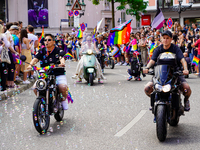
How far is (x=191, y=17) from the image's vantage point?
51.3 metres

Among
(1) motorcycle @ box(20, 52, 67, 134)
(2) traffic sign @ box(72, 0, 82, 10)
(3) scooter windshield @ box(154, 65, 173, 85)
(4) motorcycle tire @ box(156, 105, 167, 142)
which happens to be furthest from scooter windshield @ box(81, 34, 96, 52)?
(2) traffic sign @ box(72, 0, 82, 10)

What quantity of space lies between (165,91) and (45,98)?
2.00 metres

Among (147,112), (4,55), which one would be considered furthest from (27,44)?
(147,112)

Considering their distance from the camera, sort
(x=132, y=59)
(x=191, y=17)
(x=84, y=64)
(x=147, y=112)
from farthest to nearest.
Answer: (x=191, y=17) < (x=132, y=59) < (x=84, y=64) < (x=147, y=112)

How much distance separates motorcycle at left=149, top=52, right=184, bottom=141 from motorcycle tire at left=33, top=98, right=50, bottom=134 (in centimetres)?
177

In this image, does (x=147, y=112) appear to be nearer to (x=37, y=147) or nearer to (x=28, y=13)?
(x=37, y=147)

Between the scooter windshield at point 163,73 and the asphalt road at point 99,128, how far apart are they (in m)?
0.87

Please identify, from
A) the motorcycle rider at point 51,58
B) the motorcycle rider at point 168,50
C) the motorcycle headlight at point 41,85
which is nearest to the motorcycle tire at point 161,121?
the motorcycle rider at point 168,50

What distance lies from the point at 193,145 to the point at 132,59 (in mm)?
9233

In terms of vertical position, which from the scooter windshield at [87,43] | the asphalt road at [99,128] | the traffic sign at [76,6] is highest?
the traffic sign at [76,6]

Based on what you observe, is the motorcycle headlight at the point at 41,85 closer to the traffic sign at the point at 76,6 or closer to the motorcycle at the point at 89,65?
the motorcycle at the point at 89,65

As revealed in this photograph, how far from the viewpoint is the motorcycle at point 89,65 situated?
499 inches

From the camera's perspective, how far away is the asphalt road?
203 inches

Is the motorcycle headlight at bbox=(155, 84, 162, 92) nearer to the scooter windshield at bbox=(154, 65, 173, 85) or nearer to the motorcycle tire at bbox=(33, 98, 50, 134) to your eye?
the scooter windshield at bbox=(154, 65, 173, 85)
